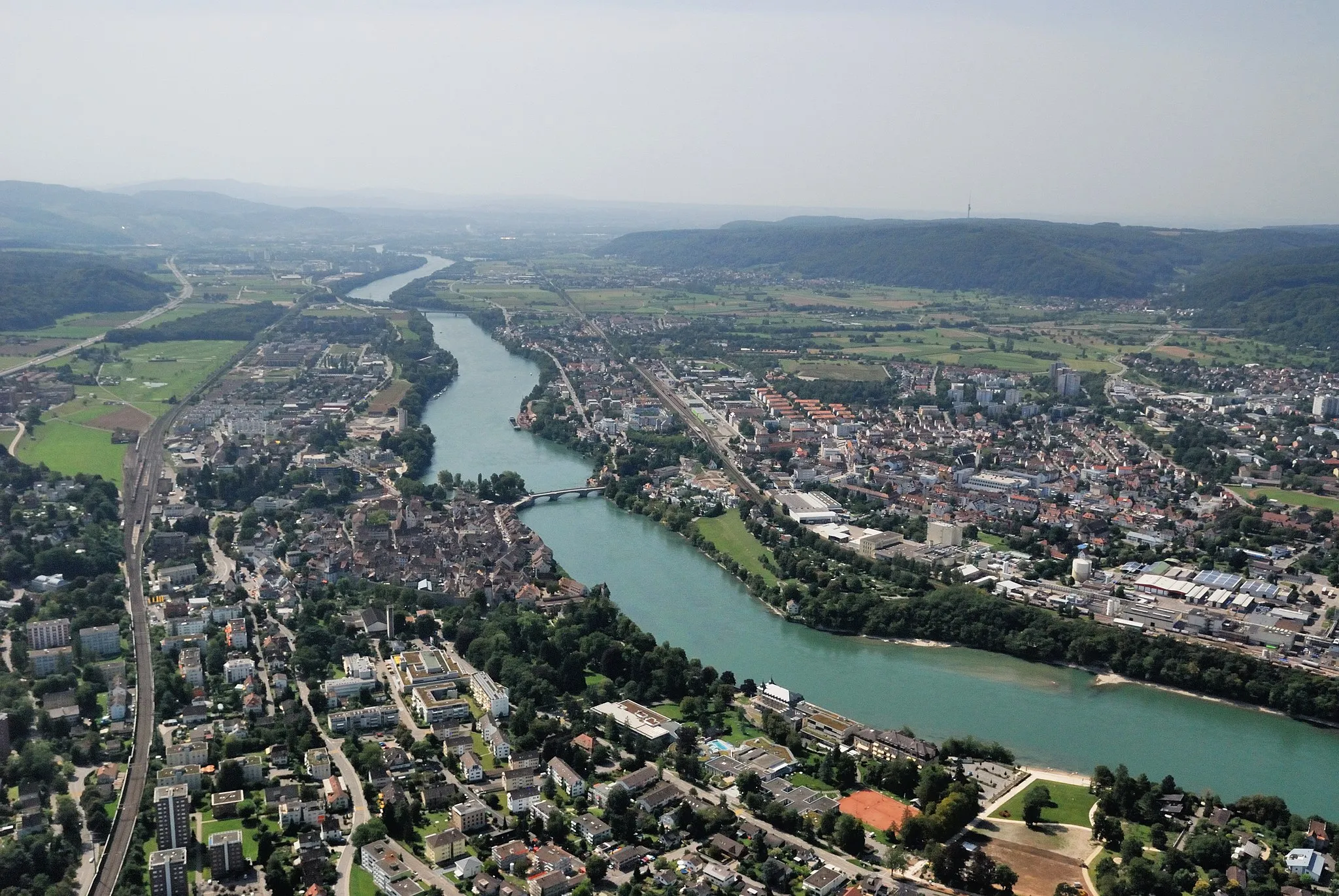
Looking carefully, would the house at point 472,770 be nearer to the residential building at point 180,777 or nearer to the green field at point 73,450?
the residential building at point 180,777

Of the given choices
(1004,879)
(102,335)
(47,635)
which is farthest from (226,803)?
(102,335)

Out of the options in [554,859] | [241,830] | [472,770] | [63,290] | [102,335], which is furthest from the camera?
[63,290]

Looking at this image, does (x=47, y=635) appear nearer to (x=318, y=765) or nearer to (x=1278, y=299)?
(x=318, y=765)

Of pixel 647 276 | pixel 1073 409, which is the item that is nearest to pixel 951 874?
pixel 1073 409

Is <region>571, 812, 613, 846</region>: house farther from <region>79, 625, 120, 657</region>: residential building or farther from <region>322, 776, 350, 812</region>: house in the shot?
<region>79, 625, 120, 657</region>: residential building

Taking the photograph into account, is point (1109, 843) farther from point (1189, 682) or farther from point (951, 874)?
point (1189, 682)

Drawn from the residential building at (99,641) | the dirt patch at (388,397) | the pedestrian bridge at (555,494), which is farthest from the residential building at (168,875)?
the dirt patch at (388,397)
